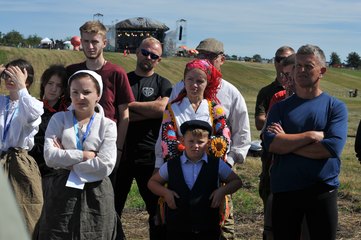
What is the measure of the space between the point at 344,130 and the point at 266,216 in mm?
1212

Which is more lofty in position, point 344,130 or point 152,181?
point 344,130

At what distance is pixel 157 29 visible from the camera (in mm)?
98875

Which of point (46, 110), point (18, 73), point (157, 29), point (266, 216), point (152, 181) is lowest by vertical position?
point (266, 216)

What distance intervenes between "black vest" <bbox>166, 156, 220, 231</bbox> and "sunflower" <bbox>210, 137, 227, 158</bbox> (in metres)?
0.09

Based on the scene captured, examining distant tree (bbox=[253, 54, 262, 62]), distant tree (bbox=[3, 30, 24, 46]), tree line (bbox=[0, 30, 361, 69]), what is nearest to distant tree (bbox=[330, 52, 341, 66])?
tree line (bbox=[0, 30, 361, 69])

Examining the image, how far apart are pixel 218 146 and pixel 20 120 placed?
1584 mm

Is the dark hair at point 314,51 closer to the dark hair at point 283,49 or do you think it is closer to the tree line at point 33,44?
the dark hair at point 283,49

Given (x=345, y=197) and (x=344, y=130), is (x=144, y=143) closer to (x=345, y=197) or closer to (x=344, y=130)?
(x=344, y=130)

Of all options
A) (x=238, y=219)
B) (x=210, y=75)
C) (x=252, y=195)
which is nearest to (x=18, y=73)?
(x=210, y=75)

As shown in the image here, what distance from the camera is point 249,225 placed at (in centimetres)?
579

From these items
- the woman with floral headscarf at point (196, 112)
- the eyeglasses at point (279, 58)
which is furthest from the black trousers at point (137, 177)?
the eyeglasses at point (279, 58)

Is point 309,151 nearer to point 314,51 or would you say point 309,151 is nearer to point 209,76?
point 314,51

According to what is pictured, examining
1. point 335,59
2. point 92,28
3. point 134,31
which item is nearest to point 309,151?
point 92,28

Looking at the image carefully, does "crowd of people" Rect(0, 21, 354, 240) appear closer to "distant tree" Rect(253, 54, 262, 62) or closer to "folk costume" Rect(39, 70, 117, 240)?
"folk costume" Rect(39, 70, 117, 240)
